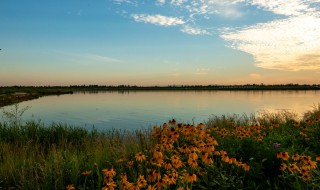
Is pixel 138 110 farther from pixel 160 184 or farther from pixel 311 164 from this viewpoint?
pixel 160 184

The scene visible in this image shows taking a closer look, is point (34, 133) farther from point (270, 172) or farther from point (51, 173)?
point (270, 172)

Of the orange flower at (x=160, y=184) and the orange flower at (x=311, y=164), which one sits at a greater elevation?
the orange flower at (x=311, y=164)

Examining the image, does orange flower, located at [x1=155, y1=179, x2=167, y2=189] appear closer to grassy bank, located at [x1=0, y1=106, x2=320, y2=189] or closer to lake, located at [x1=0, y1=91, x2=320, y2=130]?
grassy bank, located at [x1=0, y1=106, x2=320, y2=189]

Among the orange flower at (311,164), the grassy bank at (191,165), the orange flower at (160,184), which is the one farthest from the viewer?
the grassy bank at (191,165)

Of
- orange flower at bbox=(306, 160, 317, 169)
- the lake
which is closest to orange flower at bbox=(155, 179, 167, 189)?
orange flower at bbox=(306, 160, 317, 169)

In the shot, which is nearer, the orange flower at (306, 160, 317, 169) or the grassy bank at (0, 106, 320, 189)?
the orange flower at (306, 160, 317, 169)

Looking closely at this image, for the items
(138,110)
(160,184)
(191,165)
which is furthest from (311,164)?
(138,110)

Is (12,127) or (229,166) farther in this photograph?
(12,127)

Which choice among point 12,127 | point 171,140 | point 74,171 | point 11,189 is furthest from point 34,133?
point 171,140

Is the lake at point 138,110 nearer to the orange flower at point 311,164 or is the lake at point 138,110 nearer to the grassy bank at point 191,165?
the grassy bank at point 191,165

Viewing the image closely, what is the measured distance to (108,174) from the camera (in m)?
4.01

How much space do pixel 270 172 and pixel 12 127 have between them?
11580mm

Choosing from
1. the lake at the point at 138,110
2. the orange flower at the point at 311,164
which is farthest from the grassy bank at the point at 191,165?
the lake at the point at 138,110

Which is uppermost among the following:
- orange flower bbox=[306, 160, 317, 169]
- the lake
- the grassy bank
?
orange flower bbox=[306, 160, 317, 169]
